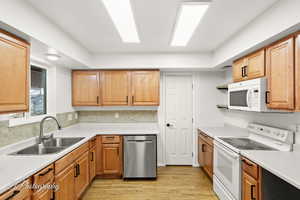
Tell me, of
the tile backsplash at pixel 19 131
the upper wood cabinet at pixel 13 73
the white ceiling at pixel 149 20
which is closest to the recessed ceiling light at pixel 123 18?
the white ceiling at pixel 149 20

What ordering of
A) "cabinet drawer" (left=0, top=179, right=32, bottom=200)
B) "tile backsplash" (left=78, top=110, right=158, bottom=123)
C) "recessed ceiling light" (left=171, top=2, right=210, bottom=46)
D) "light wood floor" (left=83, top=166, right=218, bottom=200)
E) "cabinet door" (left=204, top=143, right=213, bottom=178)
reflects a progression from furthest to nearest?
"tile backsplash" (left=78, top=110, right=158, bottom=123)
"cabinet door" (left=204, top=143, right=213, bottom=178)
"light wood floor" (left=83, top=166, right=218, bottom=200)
"recessed ceiling light" (left=171, top=2, right=210, bottom=46)
"cabinet drawer" (left=0, top=179, right=32, bottom=200)

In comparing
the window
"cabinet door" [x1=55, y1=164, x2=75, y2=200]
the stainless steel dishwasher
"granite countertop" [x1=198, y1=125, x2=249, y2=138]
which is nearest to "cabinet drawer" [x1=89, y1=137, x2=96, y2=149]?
the stainless steel dishwasher

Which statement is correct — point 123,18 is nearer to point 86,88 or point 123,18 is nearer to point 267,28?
point 267,28

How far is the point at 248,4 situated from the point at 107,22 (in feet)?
5.14

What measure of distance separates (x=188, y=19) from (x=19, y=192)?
7.56 feet

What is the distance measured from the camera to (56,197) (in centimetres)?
191

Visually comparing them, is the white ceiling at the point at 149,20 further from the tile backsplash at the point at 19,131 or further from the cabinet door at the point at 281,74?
the tile backsplash at the point at 19,131

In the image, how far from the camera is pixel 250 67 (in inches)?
94.1

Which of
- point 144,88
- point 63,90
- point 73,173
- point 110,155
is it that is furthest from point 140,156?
point 63,90

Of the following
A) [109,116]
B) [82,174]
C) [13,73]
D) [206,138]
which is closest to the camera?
[13,73]

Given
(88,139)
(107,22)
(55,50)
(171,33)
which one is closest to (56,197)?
(88,139)

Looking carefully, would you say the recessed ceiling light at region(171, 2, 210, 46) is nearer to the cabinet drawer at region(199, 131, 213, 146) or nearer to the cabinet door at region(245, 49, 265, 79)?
the cabinet door at region(245, 49, 265, 79)

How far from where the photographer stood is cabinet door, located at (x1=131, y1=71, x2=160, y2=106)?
3.62 metres

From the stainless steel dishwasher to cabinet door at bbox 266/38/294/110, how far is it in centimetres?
196
